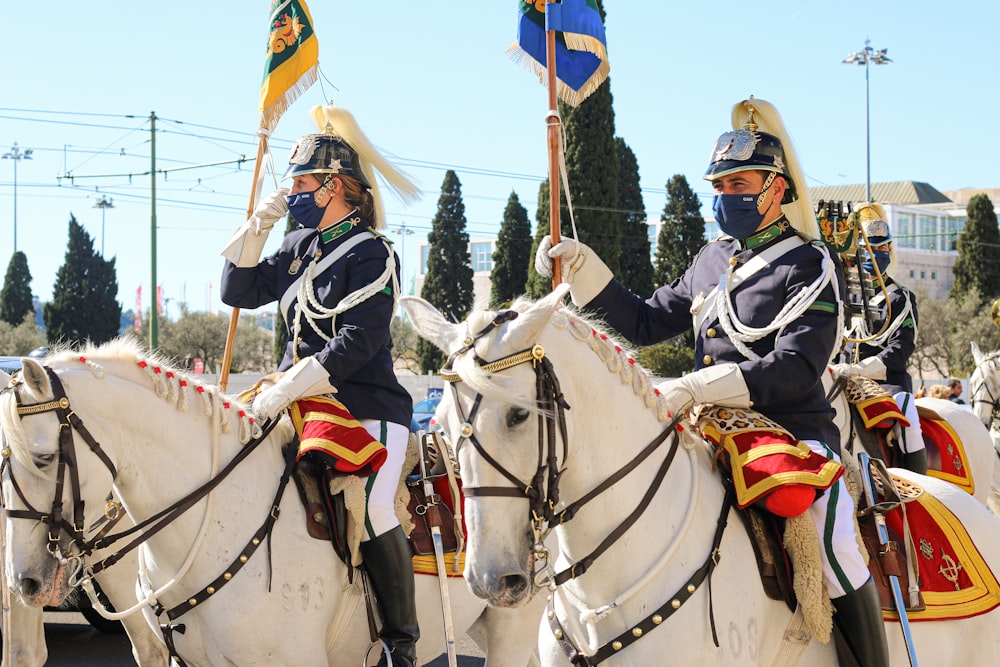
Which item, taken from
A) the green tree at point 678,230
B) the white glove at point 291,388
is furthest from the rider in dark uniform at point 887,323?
the green tree at point 678,230

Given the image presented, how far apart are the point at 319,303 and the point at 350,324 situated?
0.81 feet

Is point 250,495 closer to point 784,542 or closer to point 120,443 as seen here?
point 120,443

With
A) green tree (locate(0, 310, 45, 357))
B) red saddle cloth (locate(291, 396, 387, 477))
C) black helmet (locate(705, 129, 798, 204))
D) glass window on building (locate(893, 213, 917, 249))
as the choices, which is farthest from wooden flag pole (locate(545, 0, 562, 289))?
glass window on building (locate(893, 213, 917, 249))

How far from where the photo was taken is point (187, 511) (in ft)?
15.5

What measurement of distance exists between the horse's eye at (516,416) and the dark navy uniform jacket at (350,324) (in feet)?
6.74

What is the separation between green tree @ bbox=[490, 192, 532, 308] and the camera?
52.0m

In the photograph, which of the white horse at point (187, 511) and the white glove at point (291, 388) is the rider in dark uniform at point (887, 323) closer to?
the white glove at point (291, 388)

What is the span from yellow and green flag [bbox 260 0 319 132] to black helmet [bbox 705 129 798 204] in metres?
3.42

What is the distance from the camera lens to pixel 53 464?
14.0ft

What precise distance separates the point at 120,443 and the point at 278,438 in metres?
0.81

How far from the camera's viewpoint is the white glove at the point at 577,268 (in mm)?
4344

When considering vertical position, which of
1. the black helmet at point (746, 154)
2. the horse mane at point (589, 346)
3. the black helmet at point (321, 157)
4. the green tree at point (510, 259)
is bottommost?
the horse mane at point (589, 346)

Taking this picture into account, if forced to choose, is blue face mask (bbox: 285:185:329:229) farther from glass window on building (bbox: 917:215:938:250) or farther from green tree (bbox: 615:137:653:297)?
glass window on building (bbox: 917:215:938:250)

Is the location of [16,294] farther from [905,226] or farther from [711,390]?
[905,226]
